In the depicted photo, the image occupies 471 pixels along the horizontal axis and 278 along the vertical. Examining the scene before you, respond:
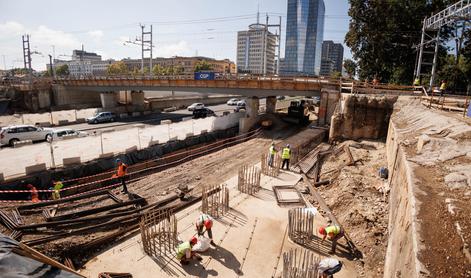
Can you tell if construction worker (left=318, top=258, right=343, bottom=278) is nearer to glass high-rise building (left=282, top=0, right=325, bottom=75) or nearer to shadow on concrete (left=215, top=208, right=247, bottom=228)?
shadow on concrete (left=215, top=208, right=247, bottom=228)

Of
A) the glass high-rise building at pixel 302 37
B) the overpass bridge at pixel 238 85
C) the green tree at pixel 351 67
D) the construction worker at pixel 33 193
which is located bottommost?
the construction worker at pixel 33 193

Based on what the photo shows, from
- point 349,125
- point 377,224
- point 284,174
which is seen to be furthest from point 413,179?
point 349,125

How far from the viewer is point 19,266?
4098 mm

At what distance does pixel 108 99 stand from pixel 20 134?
24532 millimetres

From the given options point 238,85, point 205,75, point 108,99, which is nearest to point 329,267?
point 238,85

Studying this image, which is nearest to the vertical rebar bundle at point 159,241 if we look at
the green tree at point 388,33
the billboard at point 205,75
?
the billboard at point 205,75

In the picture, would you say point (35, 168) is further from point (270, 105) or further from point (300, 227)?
point (270, 105)

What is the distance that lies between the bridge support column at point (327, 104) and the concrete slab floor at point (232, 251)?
1772 centimetres

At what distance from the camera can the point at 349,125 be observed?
23.2 m

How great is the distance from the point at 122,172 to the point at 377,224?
11973 mm

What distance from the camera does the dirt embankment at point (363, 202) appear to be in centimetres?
839

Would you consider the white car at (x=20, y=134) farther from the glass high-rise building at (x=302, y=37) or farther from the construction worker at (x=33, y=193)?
the glass high-rise building at (x=302, y=37)

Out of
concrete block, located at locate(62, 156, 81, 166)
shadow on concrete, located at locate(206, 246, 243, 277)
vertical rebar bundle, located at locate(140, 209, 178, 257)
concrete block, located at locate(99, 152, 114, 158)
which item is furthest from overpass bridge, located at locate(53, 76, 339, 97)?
vertical rebar bundle, located at locate(140, 209, 178, 257)

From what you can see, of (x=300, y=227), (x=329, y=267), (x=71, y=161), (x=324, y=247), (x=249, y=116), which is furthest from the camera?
(x=249, y=116)
